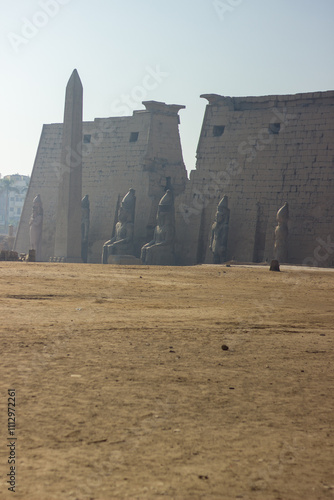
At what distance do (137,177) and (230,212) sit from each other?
541 cm

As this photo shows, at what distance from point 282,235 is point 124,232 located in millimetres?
6461

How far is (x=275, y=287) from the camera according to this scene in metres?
13.8

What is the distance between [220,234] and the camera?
2478cm

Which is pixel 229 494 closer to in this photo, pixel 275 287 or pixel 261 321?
A: pixel 261 321

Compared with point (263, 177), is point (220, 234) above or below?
below

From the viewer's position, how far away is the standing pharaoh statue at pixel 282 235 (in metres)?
23.3

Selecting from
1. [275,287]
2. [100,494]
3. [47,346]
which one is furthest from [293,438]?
[275,287]

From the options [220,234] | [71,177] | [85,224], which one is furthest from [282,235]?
[85,224]

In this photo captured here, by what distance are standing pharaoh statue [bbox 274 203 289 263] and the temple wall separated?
0.93 m

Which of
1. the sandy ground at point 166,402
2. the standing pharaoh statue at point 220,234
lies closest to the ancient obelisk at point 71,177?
the standing pharaoh statue at point 220,234

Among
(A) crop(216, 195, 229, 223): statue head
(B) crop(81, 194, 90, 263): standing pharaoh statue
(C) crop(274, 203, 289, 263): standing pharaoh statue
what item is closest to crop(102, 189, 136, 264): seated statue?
(B) crop(81, 194, 90, 263): standing pharaoh statue

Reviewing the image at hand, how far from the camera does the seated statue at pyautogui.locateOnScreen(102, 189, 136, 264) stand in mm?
26906

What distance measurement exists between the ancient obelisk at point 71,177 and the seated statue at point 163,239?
2.97 m

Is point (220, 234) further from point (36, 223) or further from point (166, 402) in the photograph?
point (166, 402)
